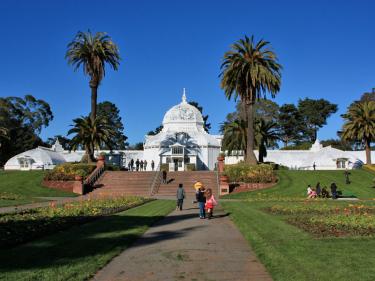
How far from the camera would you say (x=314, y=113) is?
103 metres

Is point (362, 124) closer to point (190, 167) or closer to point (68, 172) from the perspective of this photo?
point (190, 167)

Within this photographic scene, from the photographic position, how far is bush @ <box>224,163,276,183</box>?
124 ft

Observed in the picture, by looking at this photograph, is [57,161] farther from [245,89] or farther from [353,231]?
[353,231]

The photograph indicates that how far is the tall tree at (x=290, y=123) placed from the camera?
100562 mm

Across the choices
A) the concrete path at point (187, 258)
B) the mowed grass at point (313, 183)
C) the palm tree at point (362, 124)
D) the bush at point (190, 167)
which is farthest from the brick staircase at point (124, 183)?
the palm tree at point (362, 124)

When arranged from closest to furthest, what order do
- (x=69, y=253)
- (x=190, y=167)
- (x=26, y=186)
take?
1. (x=69, y=253)
2. (x=26, y=186)
3. (x=190, y=167)

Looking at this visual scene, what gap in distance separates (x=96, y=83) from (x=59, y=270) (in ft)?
142

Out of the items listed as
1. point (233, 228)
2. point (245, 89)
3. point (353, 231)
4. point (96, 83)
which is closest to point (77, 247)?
point (233, 228)

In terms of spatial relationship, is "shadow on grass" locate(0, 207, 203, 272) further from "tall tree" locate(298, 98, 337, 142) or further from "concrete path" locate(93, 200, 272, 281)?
"tall tree" locate(298, 98, 337, 142)

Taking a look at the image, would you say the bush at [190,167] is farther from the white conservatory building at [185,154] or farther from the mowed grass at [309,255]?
the mowed grass at [309,255]

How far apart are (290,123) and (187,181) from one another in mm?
64918

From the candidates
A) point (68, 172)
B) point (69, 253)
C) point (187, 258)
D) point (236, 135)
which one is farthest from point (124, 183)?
point (187, 258)

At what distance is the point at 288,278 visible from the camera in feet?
24.5

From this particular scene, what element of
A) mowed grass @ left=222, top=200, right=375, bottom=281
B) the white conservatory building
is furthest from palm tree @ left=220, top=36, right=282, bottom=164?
mowed grass @ left=222, top=200, right=375, bottom=281
